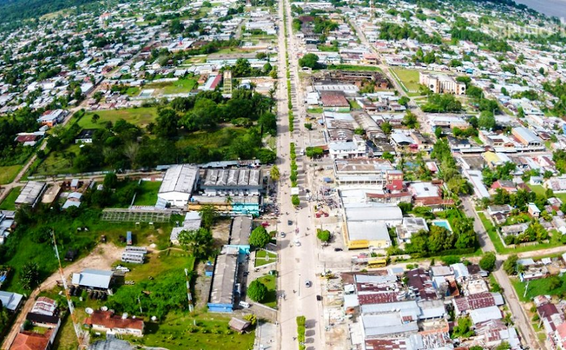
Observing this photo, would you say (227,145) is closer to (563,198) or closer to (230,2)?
(563,198)

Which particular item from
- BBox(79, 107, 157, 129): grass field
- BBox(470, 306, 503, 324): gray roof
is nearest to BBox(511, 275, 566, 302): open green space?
BBox(470, 306, 503, 324): gray roof

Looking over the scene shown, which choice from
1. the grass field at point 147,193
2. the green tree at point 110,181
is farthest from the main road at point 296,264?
the green tree at point 110,181

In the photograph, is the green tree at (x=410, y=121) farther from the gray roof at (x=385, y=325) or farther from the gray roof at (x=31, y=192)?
the gray roof at (x=31, y=192)

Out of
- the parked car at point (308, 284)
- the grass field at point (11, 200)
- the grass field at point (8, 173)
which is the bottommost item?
the grass field at point (8, 173)

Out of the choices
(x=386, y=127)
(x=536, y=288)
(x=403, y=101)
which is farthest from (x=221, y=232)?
(x=403, y=101)

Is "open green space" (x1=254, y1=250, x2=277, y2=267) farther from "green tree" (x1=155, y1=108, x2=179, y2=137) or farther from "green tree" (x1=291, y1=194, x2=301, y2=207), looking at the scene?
"green tree" (x1=155, y1=108, x2=179, y2=137)
